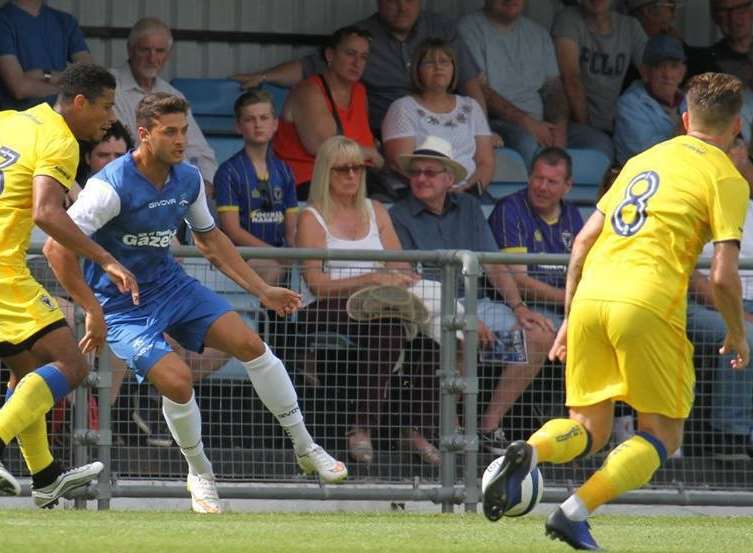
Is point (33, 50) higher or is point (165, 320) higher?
point (33, 50)

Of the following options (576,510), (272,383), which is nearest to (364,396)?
(272,383)

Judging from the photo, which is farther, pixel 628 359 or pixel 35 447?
pixel 35 447

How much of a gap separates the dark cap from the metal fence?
381 cm

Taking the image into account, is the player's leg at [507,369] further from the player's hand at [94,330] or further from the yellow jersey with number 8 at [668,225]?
the yellow jersey with number 8 at [668,225]

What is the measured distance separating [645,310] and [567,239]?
4.53m

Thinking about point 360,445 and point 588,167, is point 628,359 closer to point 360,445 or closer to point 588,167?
point 360,445

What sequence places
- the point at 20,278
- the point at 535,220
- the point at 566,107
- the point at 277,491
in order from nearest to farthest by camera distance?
the point at 20,278 < the point at 277,491 < the point at 535,220 < the point at 566,107

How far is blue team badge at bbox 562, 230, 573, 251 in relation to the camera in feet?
36.3

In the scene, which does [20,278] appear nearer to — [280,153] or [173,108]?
[173,108]

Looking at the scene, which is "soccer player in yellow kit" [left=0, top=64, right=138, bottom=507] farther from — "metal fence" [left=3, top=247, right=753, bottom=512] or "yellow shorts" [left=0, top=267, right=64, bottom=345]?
"metal fence" [left=3, top=247, right=753, bottom=512]

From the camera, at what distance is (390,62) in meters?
12.5

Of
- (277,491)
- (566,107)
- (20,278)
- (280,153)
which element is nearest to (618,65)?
(566,107)

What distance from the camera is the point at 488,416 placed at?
9656 mm

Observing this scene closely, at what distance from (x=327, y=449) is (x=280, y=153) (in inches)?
115
